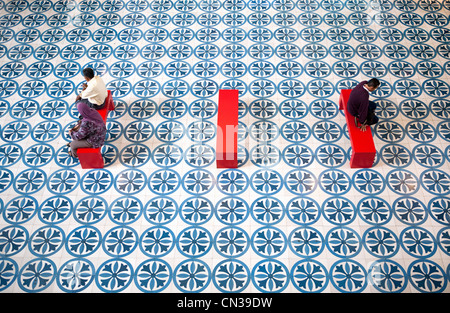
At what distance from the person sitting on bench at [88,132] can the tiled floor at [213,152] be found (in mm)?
325

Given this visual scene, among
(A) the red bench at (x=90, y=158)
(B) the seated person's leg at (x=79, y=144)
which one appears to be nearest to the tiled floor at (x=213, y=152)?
(A) the red bench at (x=90, y=158)

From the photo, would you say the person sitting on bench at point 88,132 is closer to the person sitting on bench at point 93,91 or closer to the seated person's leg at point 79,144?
the seated person's leg at point 79,144

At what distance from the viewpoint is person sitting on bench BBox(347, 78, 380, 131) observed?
438cm

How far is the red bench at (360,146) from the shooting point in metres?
4.30

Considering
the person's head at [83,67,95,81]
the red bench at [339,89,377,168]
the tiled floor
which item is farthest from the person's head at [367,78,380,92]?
the person's head at [83,67,95,81]

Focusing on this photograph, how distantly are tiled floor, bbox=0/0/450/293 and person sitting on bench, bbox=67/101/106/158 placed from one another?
0.32m

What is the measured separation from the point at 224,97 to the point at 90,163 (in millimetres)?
1692

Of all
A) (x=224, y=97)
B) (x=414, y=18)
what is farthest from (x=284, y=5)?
(x=224, y=97)

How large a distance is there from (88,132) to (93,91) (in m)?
0.54

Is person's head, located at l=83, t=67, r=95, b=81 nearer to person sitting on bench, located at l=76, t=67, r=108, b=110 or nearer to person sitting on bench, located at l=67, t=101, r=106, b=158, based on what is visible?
person sitting on bench, located at l=76, t=67, r=108, b=110

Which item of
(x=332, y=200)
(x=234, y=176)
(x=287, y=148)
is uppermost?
(x=287, y=148)

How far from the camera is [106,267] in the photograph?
3867 mm

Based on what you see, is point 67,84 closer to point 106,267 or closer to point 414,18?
point 106,267

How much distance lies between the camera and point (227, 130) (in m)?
4.46
